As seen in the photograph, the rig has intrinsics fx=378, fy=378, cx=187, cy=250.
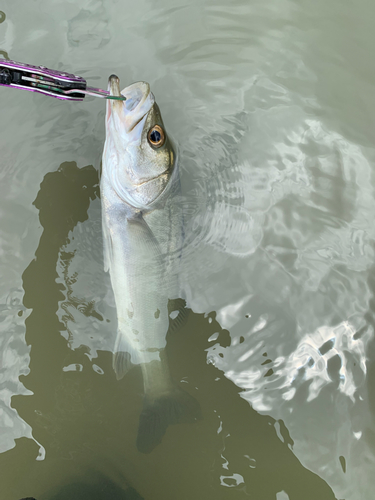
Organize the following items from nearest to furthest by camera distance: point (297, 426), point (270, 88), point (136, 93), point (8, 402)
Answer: point (136, 93), point (8, 402), point (297, 426), point (270, 88)

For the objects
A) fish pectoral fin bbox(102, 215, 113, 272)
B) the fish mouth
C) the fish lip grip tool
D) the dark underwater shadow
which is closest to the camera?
the fish lip grip tool

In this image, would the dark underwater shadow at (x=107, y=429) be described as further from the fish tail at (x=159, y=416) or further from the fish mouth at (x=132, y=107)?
the fish mouth at (x=132, y=107)

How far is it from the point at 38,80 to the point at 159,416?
228 centimetres

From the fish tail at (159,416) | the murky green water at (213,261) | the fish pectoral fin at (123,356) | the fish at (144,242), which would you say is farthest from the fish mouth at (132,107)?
the fish tail at (159,416)

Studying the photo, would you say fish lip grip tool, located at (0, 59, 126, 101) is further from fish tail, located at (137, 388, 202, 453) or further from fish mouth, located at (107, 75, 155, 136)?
fish tail, located at (137, 388, 202, 453)

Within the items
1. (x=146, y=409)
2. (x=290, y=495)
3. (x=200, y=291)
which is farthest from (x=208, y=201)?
(x=290, y=495)

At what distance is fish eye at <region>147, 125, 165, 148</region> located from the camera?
7.80 feet

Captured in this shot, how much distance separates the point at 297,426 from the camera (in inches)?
114

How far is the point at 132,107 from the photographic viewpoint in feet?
7.64

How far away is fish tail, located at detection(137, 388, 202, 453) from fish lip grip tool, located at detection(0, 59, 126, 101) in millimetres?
2088

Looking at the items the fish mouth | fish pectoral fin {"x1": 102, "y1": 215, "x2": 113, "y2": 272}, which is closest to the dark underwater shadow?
fish pectoral fin {"x1": 102, "y1": 215, "x2": 113, "y2": 272}

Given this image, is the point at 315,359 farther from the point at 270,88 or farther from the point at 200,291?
the point at 270,88

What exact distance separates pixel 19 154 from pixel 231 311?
2.06m

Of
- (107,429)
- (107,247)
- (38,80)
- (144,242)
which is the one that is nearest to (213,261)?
(144,242)
